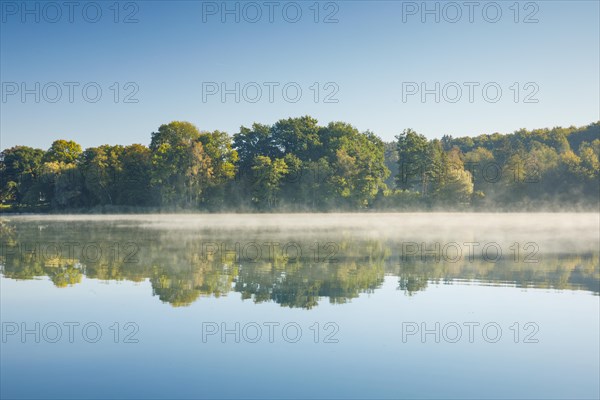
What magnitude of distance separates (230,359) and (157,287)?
8.15 meters

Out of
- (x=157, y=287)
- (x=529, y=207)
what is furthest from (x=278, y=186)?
(x=157, y=287)

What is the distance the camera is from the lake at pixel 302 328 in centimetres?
870

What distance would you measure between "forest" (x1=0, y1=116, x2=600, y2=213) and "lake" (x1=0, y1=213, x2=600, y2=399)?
67.4 m

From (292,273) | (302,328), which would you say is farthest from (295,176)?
(302,328)

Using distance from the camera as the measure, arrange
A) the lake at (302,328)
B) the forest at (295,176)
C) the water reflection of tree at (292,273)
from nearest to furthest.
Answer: the lake at (302,328) < the water reflection of tree at (292,273) < the forest at (295,176)

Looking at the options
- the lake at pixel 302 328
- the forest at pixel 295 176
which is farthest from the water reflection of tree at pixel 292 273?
the forest at pixel 295 176

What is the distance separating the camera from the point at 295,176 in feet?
305

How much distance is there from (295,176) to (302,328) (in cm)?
8129

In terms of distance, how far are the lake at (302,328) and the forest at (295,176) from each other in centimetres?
6741

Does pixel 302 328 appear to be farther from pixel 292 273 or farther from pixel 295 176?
pixel 295 176

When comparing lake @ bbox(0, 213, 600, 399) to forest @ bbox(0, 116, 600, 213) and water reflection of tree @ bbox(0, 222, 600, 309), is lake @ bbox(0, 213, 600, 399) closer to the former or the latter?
water reflection of tree @ bbox(0, 222, 600, 309)

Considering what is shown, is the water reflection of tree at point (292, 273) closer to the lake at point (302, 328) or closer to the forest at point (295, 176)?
the lake at point (302, 328)

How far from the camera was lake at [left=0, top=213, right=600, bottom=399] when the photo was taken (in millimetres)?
8695

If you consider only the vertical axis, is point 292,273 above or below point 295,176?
below
